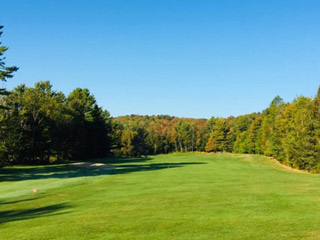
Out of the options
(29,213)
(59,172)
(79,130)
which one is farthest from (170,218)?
(79,130)

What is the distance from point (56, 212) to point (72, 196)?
5.14 meters

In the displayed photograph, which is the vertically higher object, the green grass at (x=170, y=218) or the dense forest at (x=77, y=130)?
the dense forest at (x=77, y=130)

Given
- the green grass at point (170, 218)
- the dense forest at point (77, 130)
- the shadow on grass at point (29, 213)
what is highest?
the dense forest at point (77, 130)

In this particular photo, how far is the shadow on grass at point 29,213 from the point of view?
41.1 feet

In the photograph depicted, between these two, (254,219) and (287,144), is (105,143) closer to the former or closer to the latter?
(287,144)

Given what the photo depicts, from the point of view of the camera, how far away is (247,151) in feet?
335

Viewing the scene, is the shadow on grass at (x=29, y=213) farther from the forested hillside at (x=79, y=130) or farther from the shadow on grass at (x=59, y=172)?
the forested hillside at (x=79, y=130)

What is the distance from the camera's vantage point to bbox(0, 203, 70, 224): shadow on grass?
12.5m

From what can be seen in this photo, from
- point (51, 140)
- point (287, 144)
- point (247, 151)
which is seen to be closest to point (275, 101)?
point (247, 151)

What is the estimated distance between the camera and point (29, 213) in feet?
44.4

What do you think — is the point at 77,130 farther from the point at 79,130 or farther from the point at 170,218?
the point at 170,218

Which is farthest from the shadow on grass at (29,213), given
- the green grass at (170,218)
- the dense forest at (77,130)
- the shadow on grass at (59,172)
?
the dense forest at (77,130)

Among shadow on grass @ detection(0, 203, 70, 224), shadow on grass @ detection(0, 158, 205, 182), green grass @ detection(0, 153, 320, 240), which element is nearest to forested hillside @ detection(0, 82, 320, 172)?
shadow on grass @ detection(0, 158, 205, 182)

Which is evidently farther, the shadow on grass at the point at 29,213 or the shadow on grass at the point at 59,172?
the shadow on grass at the point at 59,172
